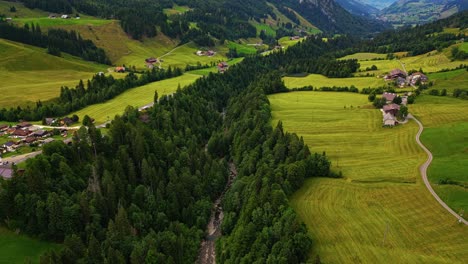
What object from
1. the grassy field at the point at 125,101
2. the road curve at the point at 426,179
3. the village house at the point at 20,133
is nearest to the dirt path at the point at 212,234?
the road curve at the point at 426,179

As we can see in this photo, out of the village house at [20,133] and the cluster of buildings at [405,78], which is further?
the cluster of buildings at [405,78]

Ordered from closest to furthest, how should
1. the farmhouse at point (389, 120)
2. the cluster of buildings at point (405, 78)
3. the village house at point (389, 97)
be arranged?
the farmhouse at point (389, 120) < the village house at point (389, 97) < the cluster of buildings at point (405, 78)

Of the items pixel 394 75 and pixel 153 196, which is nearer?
pixel 153 196

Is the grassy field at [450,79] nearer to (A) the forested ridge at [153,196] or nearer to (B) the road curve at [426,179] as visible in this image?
(B) the road curve at [426,179]

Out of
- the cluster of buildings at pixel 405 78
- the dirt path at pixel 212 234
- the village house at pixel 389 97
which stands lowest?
the dirt path at pixel 212 234

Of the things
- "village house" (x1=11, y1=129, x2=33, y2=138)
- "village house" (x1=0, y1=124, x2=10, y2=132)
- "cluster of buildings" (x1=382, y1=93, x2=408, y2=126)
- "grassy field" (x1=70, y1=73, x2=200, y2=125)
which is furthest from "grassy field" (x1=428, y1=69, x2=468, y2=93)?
"village house" (x1=0, y1=124, x2=10, y2=132)

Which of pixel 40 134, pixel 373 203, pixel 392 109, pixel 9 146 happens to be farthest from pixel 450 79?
pixel 9 146

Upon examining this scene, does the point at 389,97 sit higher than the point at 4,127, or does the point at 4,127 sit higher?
the point at 389,97

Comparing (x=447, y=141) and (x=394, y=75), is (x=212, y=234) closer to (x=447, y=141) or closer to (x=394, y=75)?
(x=447, y=141)
